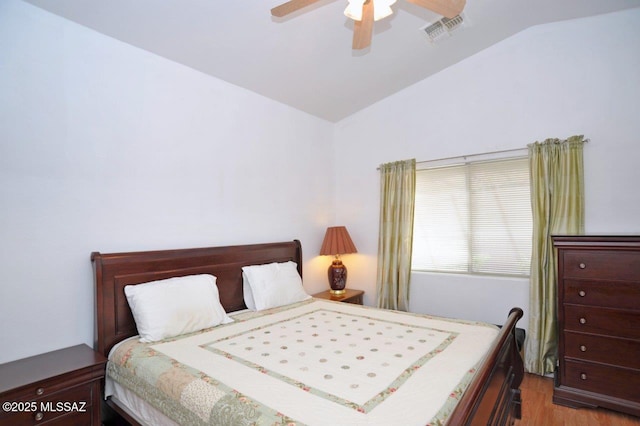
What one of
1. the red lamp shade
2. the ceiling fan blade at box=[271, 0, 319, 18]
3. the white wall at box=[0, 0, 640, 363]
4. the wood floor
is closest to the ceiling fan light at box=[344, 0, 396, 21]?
the ceiling fan blade at box=[271, 0, 319, 18]

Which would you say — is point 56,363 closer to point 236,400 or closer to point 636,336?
point 236,400

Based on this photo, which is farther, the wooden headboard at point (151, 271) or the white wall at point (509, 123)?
the white wall at point (509, 123)

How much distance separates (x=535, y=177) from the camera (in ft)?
9.70

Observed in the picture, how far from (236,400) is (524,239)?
9.36ft

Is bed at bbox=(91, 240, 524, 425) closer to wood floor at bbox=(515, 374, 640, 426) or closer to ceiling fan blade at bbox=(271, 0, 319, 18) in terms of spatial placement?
wood floor at bbox=(515, 374, 640, 426)

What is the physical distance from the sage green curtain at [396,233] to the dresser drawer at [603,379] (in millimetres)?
1467

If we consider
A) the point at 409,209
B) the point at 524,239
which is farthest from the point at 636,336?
the point at 409,209

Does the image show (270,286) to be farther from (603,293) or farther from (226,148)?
(603,293)

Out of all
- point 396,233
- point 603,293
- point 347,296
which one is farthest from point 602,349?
point 347,296

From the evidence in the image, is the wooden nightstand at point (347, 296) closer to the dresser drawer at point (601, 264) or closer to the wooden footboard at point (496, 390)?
the wooden footboard at point (496, 390)

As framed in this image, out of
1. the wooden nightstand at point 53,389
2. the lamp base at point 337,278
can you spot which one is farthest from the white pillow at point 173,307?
the lamp base at point 337,278

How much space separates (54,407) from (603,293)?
340 cm

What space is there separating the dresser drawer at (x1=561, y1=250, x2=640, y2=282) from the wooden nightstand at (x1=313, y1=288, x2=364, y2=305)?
1.92 metres

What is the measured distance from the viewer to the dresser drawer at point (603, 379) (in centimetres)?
229
